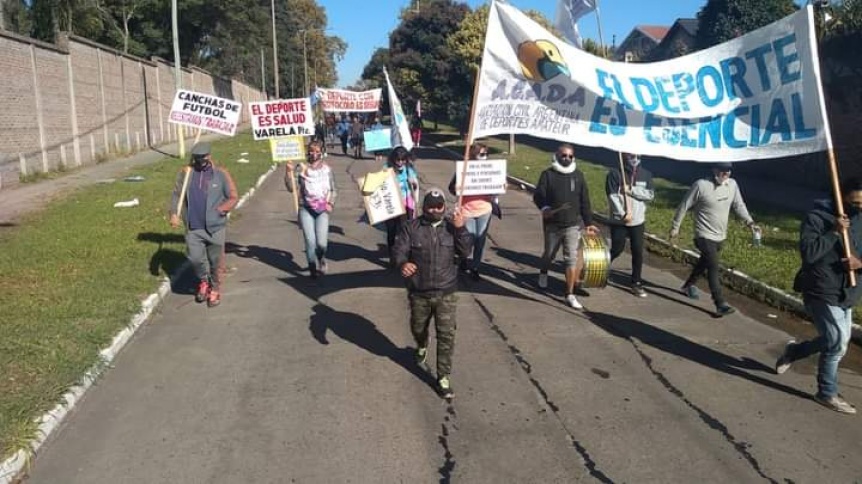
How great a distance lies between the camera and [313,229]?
8977 millimetres

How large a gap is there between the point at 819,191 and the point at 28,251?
54.5ft

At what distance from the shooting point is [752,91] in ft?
18.9

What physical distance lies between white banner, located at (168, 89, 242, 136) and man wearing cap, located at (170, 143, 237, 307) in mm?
3467

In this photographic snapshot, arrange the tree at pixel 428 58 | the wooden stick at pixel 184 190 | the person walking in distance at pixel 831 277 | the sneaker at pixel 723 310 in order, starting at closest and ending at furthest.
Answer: the person walking in distance at pixel 831 277 < the sneaker at pixel 723 310 < the wooden stick at pixel 184 190 < the tree at pixel 428 58

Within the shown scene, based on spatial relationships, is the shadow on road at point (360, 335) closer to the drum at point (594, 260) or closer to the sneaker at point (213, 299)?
the sneaker at point (213, 299)

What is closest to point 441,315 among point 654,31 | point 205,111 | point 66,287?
point 66,287

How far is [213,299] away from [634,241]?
4.91m

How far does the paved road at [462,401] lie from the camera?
440 centimetres

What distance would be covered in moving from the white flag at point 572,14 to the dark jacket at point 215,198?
4.41m

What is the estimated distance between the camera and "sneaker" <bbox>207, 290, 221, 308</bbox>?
794 cm

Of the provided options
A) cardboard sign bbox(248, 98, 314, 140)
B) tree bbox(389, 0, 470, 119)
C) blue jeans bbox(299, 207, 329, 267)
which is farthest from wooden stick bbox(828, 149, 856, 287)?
tree bbox(389, 0, 470, 119)

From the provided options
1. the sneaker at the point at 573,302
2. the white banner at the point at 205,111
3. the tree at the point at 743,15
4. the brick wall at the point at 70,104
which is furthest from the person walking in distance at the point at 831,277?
the tree at the point at 743,15

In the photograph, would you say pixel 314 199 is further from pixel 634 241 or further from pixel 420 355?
pixel 634 241

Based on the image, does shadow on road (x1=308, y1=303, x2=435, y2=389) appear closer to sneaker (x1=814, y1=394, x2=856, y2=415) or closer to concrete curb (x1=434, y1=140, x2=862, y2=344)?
sneaker (x1=814, y1=394, x2=856, y2=415)
